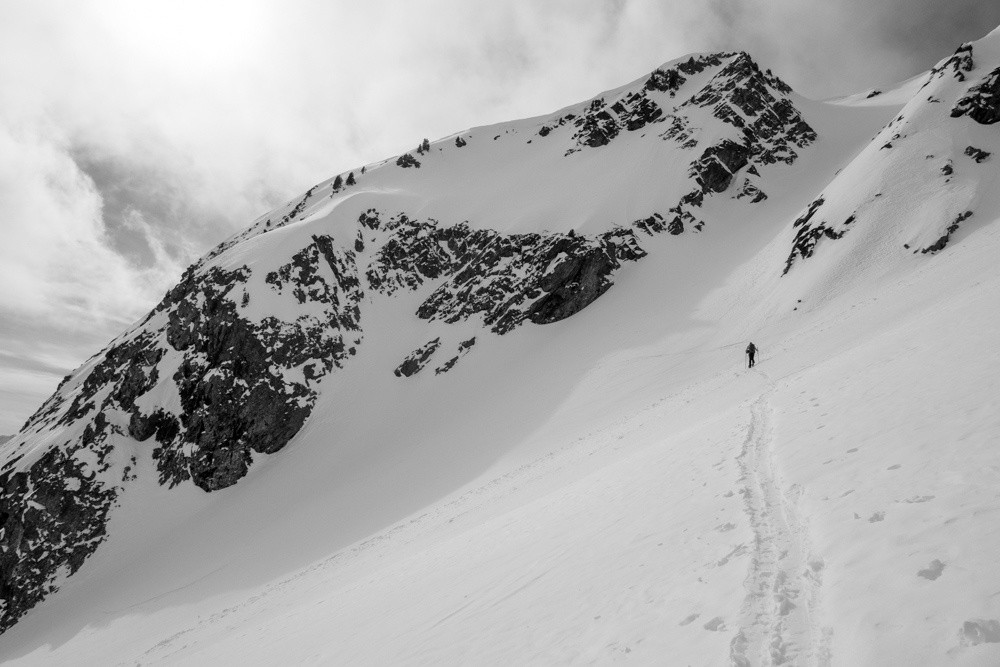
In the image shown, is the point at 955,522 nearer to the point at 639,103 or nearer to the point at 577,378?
the point at 577,378

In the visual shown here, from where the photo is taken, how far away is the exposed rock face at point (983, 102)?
36.6 metres

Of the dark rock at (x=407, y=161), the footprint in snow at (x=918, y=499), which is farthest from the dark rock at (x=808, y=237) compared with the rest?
the dark rock at (x=407, y=161)

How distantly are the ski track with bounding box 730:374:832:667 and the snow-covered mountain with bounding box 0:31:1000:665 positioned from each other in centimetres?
4

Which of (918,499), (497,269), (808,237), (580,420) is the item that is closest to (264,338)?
(497,269)

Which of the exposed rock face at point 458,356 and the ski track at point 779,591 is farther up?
the exposed rock face at point 458,356

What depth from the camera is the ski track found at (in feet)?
13.1

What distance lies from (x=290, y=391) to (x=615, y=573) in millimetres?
43920

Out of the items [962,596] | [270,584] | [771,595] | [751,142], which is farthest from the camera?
[751,142]

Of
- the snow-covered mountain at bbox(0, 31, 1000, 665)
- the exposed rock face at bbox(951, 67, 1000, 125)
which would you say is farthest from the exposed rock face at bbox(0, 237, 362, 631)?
the exposed rock face at bbox(951, 67, 1000, 125)

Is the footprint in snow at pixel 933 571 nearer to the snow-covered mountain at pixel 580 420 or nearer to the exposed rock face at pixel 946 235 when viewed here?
the snow-covered mountain at pixel 580 420

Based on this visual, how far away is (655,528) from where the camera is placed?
7.52 metres

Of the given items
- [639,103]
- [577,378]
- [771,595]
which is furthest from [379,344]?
[639,103]

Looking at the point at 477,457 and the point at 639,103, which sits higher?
the point at 639,103

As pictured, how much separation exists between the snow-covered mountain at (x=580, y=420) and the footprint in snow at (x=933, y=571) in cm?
2
